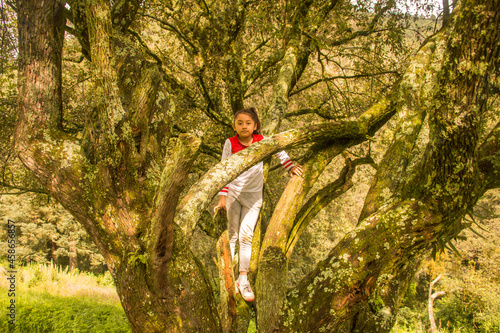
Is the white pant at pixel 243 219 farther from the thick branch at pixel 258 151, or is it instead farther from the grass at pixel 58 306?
the grass at pixel 58 306

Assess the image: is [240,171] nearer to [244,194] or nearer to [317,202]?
[244,194]

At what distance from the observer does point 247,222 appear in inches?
136

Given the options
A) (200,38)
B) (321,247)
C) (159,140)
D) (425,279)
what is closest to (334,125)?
(159,140)

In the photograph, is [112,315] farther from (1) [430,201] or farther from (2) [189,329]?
(1) [430,201]

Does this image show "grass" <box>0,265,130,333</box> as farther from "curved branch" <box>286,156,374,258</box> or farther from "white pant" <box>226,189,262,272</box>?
"curved branch" <box>286,156,374,258</box>

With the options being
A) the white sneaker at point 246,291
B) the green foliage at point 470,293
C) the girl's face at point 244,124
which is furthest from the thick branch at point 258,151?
the green foliage at point 470,293

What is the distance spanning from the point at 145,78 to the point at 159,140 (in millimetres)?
655

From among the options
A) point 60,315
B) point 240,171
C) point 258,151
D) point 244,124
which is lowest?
point 60,315

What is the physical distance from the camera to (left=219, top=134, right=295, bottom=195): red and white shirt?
11.3 ft

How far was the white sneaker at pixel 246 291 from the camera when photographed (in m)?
3.21

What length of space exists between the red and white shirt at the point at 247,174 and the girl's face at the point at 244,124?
13cm

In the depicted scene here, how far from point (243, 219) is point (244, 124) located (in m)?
1.09

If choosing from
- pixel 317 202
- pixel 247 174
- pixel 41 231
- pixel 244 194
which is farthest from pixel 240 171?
pixel 41 231

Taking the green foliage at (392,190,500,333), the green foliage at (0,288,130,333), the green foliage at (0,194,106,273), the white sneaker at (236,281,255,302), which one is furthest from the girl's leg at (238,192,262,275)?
the green foliage at (0,194,106,273)
